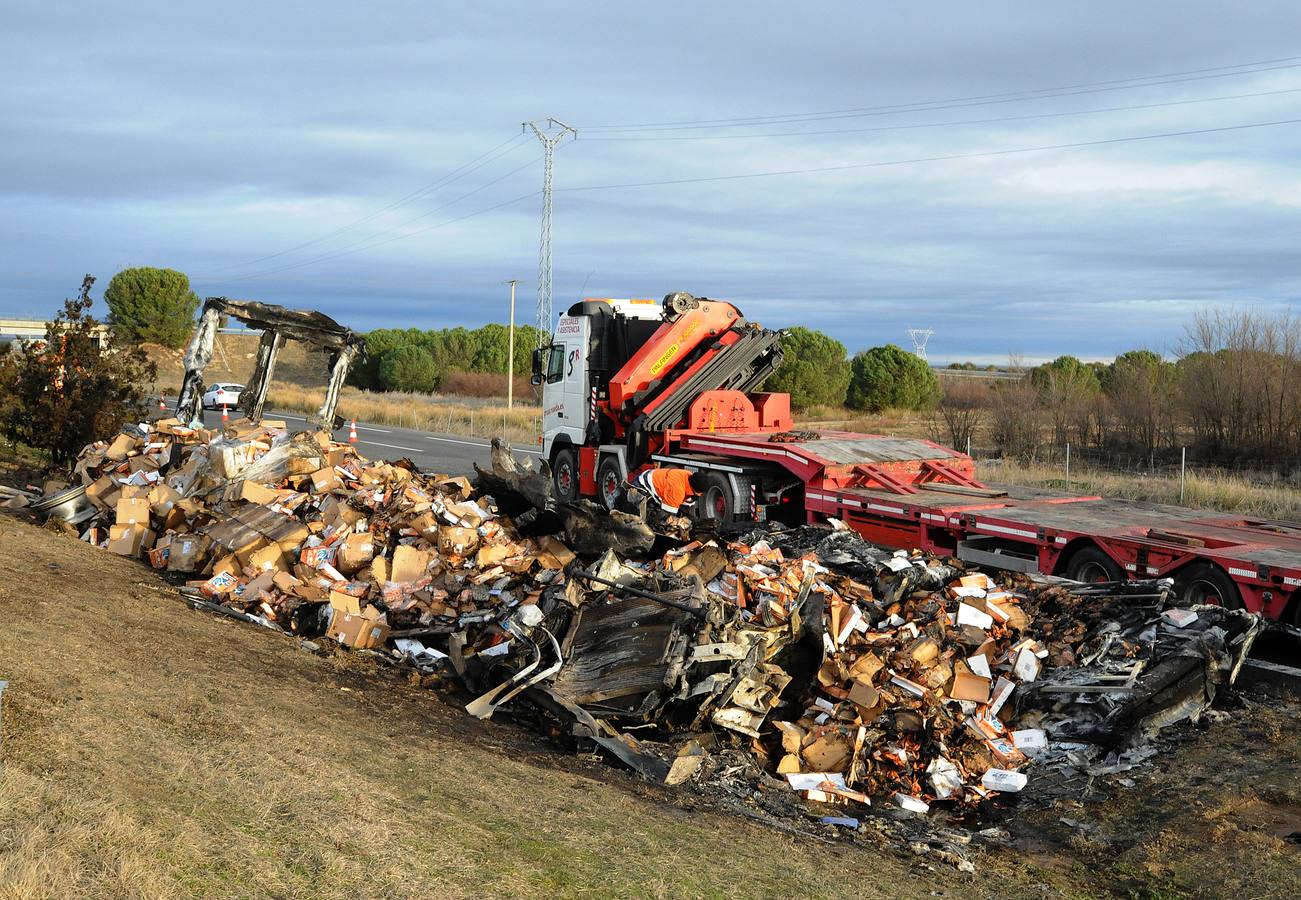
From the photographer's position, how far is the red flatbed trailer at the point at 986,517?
8523mm

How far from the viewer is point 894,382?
4384 centimetres

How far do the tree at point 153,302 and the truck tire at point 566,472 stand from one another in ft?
226

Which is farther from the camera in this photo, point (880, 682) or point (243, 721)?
point (880, 682)

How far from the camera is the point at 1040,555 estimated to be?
9.88 meters

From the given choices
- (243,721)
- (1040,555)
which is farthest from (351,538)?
(1040,555)

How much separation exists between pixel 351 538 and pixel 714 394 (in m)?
6.08

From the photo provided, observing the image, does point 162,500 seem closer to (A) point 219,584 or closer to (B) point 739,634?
(A) point 219,584

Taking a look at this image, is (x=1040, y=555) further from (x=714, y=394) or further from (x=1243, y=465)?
(x=1243, y=465)

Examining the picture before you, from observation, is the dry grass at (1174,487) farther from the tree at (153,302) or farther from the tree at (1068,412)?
the tree at (153,302)

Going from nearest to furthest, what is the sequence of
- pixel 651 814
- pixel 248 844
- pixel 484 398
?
pixel 248 844, pixel 651 814, pixel 484 398

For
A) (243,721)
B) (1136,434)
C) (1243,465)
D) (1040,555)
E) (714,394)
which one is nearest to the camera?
(243,721)

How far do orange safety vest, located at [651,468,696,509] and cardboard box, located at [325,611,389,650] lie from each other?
5735 mm

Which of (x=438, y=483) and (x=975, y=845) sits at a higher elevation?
(x=438, y=483)

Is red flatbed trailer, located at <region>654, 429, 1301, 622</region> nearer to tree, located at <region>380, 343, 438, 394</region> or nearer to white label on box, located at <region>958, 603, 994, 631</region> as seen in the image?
white label on box, located at <region>958, 603, 994, 631</region>
